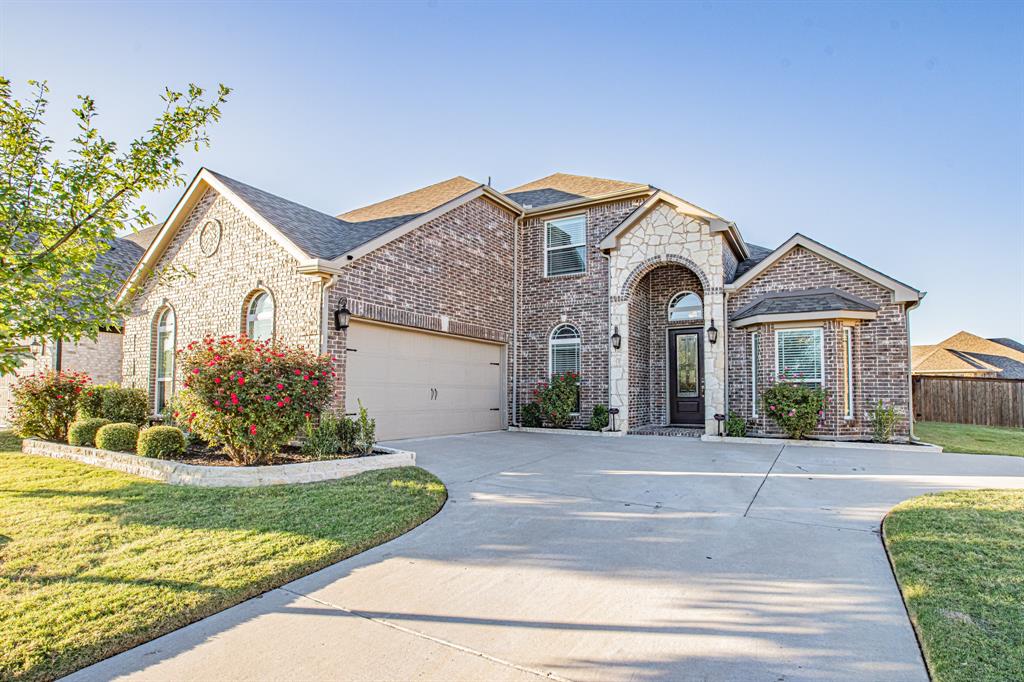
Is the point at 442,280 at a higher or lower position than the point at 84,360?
higher

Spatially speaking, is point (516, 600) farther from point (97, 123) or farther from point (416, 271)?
point (416, 271)

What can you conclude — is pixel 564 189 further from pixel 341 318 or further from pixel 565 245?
pixel 341 318

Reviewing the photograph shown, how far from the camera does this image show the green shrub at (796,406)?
1055cm

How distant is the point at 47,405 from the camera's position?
998 centimetres

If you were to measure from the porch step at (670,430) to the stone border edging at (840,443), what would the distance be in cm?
67

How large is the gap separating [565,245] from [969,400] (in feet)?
45.7

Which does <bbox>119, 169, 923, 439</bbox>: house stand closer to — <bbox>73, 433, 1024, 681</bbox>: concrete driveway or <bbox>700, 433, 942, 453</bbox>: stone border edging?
<bbox>700, 433, 942, 453</bbox>: stone border edging

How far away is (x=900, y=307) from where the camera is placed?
10555 mm

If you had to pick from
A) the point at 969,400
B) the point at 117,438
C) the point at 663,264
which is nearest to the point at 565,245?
the point at 663,264

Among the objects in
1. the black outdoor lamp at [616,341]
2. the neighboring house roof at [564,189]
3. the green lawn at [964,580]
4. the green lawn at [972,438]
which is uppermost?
the neighboring house roof at [564,189]

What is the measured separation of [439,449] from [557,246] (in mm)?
6926

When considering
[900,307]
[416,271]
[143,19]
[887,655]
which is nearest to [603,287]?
[416,271]

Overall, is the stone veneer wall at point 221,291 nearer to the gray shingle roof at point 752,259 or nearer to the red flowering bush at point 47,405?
the red flowering bush at point 47,405

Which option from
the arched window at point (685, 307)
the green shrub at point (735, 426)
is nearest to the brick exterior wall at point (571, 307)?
the arched window at point (685, 307)
